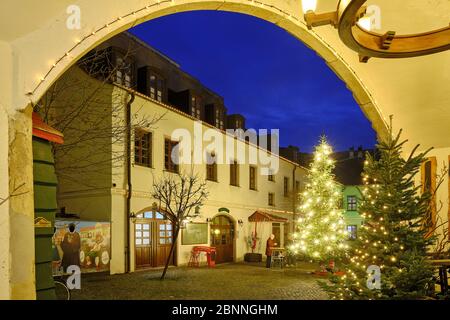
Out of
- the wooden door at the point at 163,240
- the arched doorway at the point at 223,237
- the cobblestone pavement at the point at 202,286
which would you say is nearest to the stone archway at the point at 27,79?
the cobblestone pavement at the point at 202,286

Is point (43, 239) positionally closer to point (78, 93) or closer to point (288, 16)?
point (288, 16)

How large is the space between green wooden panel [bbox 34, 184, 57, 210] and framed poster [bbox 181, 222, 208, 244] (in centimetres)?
1428

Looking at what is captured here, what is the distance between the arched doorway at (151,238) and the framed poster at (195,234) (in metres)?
0.74

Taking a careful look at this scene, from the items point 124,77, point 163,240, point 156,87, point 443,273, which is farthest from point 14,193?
point 156,87

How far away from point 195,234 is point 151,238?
112 inches

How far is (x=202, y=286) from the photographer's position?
41.5 ft

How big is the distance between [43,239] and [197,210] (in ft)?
47.0

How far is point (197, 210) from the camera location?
18.3 m

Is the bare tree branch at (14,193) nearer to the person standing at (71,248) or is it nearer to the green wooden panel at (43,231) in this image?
the green wooden panel at (43,231)

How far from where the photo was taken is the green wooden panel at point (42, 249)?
13.0 feet

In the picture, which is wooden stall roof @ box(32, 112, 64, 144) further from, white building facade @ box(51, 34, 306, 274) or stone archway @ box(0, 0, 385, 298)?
white building facade @ box(51, 34, 306, 274)

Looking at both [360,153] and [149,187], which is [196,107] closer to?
[149,187]

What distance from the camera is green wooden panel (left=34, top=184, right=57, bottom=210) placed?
13.2 ft

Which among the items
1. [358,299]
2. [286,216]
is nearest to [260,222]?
[286,216]
